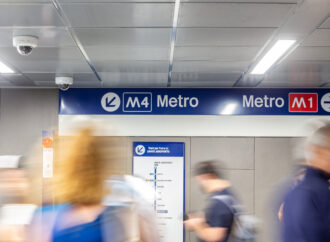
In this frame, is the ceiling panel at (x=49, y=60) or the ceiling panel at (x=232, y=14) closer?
the ceiling panel at (x=232, y=14)

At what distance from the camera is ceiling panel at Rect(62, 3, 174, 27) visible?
2.78m

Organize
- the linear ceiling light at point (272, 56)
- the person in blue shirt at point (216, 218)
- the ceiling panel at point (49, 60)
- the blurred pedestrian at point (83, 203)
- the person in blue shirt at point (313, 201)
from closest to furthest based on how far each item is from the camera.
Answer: the blurred pedestrian at point (83, 203), the person in blue shirt at point (313, 201), the person in blue shirt at point (216, 218), the linear ceiling light at point (272, 56), the ceiling panel at point (49, 60)

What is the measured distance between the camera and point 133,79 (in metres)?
5.26

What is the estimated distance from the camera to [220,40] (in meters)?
3.56

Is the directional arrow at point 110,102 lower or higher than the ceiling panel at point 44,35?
lower


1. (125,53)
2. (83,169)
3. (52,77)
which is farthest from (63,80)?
(83,169)

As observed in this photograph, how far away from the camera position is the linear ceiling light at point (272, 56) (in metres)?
3.64

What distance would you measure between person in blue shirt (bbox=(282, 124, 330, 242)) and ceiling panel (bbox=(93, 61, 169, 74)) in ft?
8.68

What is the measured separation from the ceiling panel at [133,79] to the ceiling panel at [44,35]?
1269 mm

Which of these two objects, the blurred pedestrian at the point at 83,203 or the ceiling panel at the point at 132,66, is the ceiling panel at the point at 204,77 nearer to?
the ceiling panel at the point at 132,66

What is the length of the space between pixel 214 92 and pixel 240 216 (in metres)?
2.76

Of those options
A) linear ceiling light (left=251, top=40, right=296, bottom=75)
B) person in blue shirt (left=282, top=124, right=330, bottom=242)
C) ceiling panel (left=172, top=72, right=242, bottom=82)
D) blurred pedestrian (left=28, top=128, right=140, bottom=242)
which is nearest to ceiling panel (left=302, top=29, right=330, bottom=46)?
linear ceiling light (left=251, top=40, right=296, bottom=75)

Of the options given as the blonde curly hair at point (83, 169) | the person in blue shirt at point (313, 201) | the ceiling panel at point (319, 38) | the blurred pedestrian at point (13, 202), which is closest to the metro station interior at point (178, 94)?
the ceiling panel at point (319, 38)

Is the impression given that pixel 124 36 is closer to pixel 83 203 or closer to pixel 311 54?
pixel 311 54
